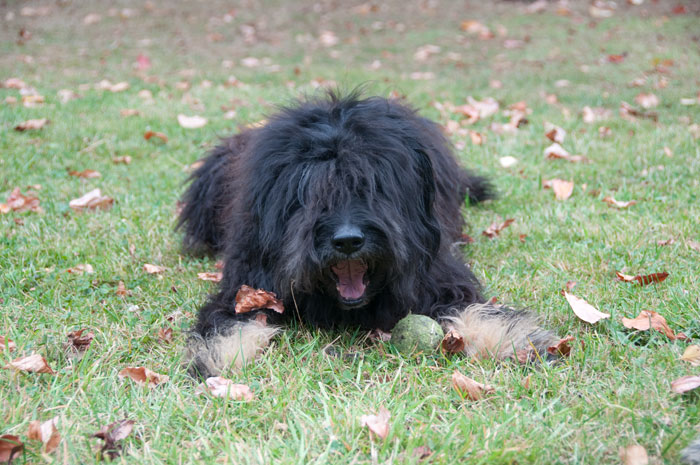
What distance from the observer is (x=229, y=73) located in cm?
1028

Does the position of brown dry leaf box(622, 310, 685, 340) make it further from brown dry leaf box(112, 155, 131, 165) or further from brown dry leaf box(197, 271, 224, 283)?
brown dry leaf box(112, 155, 131, 165)

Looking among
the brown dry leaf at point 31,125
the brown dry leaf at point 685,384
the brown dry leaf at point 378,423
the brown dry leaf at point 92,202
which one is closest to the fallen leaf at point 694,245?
the brown dry leaf at point 685,384

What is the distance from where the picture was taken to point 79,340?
3305 mm

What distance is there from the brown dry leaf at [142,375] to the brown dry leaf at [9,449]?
633 millimetres

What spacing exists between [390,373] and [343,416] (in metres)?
0.51

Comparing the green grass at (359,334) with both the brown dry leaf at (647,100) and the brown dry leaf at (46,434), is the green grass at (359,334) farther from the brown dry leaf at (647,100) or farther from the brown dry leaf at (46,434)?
the brown dry leaf at (647,100)

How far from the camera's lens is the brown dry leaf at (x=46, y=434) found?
239 centimetres

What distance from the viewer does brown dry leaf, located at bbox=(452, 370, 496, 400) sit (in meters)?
2.74

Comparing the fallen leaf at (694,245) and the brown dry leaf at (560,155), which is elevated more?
the fallen leaf at (694,245)

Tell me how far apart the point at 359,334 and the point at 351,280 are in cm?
35

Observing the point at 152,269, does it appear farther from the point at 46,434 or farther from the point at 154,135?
the point at 154,135

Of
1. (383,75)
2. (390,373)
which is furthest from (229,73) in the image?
(390,373)

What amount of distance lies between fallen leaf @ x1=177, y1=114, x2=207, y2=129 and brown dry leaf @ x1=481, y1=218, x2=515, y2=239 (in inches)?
154

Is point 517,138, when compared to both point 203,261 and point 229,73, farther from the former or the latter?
point 229,73
